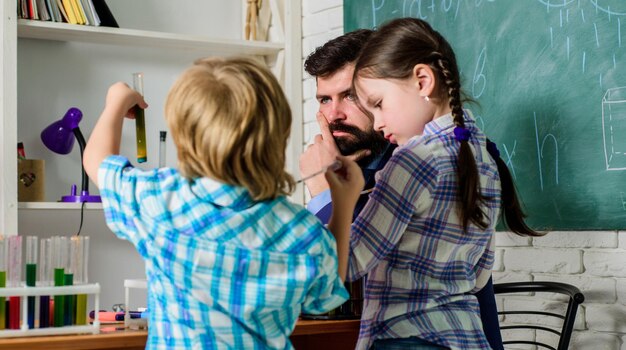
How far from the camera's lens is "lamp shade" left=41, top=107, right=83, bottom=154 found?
332 cm

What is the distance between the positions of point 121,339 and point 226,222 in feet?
1.21

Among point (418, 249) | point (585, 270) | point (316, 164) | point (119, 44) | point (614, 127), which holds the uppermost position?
point (119, 44)

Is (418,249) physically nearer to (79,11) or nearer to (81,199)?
(81,199)

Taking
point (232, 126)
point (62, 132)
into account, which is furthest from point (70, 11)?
point (232, 126)

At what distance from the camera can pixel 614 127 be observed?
2219 mm

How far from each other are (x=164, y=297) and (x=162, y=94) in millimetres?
2555

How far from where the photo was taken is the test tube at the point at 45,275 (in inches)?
57.1

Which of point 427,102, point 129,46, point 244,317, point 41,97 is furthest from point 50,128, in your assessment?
point 244,317

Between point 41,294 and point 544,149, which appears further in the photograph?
point 544,149

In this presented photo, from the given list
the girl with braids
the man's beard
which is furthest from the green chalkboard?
the girl with braids

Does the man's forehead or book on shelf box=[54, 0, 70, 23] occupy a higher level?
book on shelf box=[54, 0, 70, 23]

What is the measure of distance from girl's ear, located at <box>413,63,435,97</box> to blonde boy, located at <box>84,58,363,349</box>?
46 centimetres

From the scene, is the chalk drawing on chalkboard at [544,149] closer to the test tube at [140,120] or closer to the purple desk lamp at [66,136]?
the test tube at [140,120]

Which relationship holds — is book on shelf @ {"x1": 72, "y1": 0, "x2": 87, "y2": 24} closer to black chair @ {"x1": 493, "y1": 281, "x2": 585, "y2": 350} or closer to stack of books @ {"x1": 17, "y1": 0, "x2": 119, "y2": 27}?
stack of books @ {"x1": 17, "y1": 0, "x2": 119, "y2": 27}
